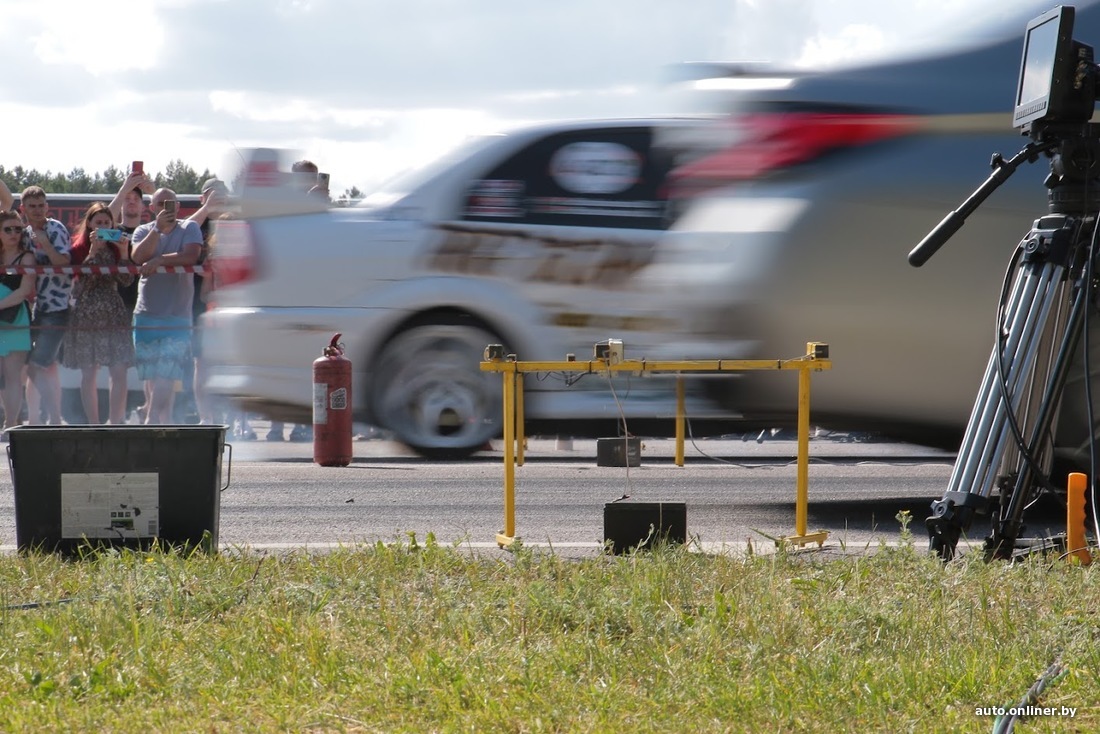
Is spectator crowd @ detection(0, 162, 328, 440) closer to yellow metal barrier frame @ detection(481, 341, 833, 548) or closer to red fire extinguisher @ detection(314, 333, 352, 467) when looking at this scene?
red fire extinguisher @ detection(314, 333, 352, 467)

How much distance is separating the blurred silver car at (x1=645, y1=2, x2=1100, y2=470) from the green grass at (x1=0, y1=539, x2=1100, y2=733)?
2.32m

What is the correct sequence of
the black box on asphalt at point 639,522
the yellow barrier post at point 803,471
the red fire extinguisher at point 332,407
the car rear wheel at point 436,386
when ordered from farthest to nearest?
the car rear wheel at point 436,386 → the red fire extinguisher at point 332,407 → the yellow barrier post at point 803,471 → the black box on asphalt at point 639,522

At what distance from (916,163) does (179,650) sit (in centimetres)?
457

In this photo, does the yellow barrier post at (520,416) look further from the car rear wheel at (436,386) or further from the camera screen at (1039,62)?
the camera screen at (1039,62)

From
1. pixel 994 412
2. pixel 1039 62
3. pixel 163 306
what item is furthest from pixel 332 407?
pixel 1039 62

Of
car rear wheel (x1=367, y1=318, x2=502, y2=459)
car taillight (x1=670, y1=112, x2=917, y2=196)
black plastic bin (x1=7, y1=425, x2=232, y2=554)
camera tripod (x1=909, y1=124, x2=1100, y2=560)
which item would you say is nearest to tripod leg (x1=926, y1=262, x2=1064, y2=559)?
camera tripod (x1=909, y1=124, x2=1100, y2=560)

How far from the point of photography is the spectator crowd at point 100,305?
12.0 metres

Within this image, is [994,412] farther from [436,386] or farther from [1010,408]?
[436,386]

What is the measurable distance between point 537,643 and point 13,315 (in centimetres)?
908

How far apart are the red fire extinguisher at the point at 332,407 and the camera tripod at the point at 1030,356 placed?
16.8 ft

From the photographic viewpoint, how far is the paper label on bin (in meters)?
5.71

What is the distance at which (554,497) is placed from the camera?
27.7 ft

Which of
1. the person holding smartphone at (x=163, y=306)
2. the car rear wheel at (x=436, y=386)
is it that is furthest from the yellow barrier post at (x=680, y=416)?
the person holding smartphone at (x=163, y=306)

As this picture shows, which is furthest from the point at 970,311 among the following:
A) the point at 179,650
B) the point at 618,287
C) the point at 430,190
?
the point at 179,650
